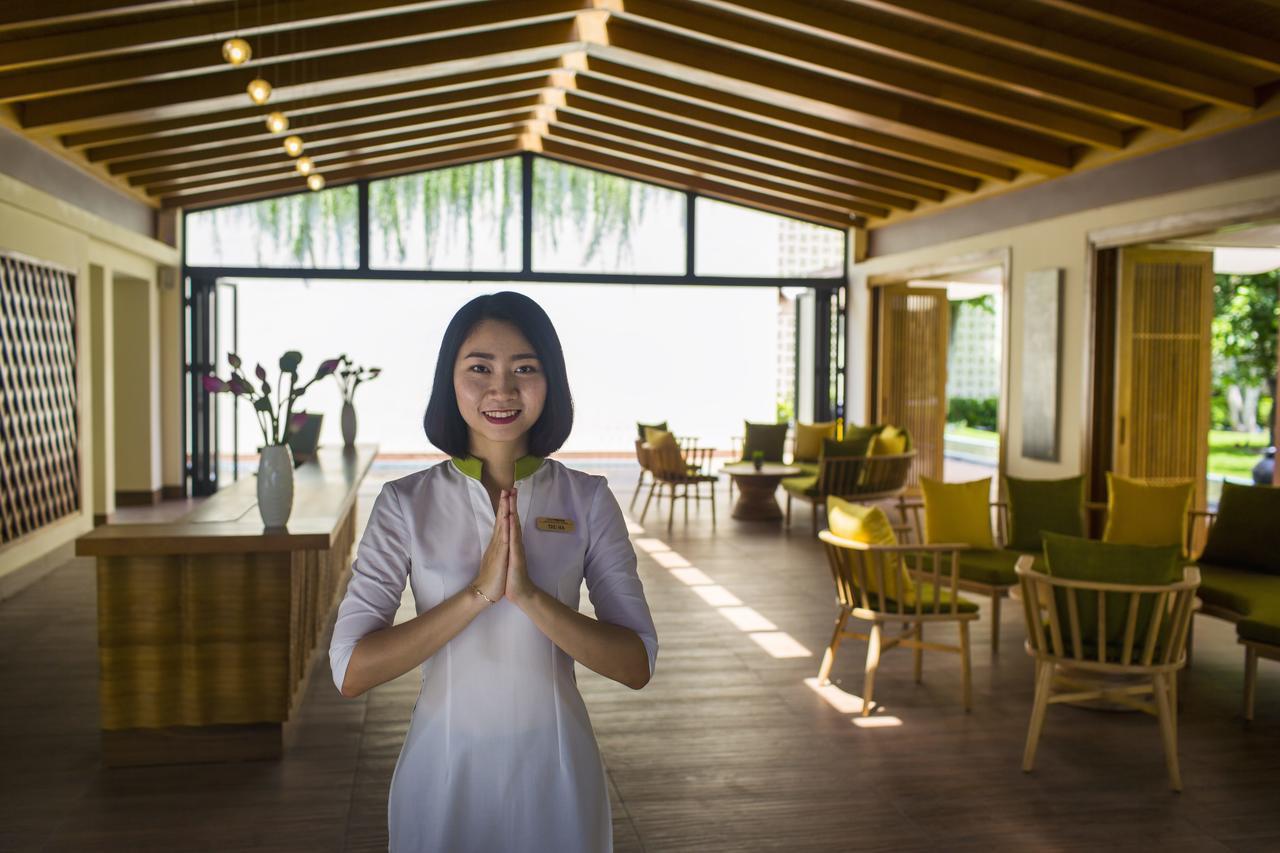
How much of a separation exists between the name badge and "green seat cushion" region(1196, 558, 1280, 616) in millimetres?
4506

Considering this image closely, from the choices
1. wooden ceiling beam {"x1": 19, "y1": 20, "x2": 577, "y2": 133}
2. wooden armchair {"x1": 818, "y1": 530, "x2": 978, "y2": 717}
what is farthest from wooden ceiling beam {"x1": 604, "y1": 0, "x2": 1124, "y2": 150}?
wooden armchair {"x1": 818, "y1": 530, "x2": 978, "y2": 717}

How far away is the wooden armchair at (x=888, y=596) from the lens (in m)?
→ 4.99

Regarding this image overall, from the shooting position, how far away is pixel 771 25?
7738mm

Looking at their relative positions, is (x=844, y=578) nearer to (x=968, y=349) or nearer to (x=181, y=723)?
(x=181, y=723)

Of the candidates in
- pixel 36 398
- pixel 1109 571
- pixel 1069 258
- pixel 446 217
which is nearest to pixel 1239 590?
pixel 1109 571

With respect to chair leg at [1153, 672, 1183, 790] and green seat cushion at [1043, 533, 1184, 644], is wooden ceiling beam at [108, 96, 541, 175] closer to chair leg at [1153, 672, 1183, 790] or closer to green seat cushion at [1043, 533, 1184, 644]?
green seat cushion at [1043, 533, 1184, 644]

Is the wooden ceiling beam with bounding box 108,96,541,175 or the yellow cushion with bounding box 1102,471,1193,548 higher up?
the wooden ceiling beam with bounding box 108,96,541,175

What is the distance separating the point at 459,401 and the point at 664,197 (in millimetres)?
12114

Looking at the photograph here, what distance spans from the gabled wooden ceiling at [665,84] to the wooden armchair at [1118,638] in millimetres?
3205

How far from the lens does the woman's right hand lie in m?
1.43

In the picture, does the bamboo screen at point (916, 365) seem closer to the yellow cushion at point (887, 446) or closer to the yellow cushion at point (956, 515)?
the yellow cushion at point (887, 446)

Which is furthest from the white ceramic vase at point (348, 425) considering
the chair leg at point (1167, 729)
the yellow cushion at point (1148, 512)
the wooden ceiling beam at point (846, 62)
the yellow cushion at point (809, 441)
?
the chair leg at point (1167, 729)

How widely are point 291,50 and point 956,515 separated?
541 centimetres

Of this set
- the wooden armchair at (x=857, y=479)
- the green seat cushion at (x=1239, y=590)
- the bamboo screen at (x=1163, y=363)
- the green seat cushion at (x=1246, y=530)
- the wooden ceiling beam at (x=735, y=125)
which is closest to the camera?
the green seat cushion at (x=1239, y=590)
